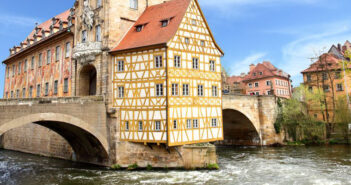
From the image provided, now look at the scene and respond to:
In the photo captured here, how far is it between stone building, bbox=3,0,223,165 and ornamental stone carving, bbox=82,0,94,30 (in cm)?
7

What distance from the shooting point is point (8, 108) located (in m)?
16.1

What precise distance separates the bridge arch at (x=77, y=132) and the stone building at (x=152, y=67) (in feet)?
5.70

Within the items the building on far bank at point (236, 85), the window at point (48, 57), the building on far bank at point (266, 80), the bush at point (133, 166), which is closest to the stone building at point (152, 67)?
the bush at point (133, 166)

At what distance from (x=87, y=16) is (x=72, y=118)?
26.7ft

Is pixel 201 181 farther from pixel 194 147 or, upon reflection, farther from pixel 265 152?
pixel 265 152

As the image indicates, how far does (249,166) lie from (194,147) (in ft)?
15.1

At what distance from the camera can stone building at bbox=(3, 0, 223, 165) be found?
1794 centimetres

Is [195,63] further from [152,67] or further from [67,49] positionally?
[67,49]

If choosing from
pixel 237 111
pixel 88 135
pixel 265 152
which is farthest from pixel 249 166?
pixel 88 135

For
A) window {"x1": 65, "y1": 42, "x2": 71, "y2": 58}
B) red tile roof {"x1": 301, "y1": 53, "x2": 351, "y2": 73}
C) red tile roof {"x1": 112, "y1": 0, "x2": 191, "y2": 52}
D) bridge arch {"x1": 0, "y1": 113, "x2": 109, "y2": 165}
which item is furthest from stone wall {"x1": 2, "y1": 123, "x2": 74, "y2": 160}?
red tile roof {"x1": 301, "y1": 53, "x2": 351, "y2": 73}

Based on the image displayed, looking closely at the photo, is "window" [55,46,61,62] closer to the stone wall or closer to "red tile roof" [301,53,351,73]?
the stone wall

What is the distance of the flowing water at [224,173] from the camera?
15.6m

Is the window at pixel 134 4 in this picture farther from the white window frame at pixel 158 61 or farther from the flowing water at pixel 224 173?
the flowing water at pixel 224 173

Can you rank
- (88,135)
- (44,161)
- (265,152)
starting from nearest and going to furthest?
(88,135) → (44,161) → (265,152)
